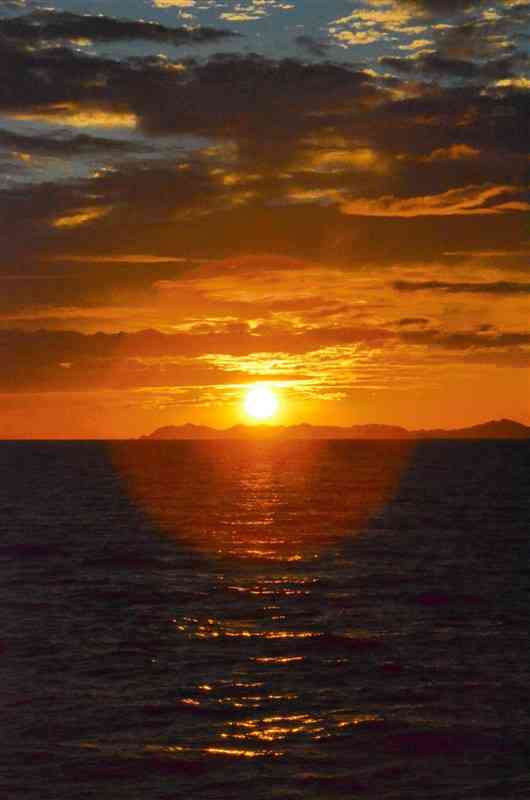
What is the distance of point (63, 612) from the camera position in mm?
40062

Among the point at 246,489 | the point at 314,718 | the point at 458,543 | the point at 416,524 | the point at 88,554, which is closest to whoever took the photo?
the point at 314,718

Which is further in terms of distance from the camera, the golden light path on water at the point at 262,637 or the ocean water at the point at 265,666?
the golden light path on water at the point at 262,637

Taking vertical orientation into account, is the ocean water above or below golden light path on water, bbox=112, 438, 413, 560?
below

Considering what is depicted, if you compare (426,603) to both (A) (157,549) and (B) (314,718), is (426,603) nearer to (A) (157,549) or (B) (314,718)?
(B) (314,718)

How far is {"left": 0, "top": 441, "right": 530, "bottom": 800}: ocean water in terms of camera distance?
890 inches

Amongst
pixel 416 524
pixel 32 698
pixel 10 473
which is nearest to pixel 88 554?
pixel 416 524

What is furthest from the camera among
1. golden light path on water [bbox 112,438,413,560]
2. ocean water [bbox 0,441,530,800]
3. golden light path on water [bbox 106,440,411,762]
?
golden light path on water [bbox 112,438,413,560]

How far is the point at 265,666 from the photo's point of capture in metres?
31.2

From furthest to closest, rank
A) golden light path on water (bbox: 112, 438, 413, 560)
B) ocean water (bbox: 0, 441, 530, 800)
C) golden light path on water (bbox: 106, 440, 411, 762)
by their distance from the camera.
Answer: golden light path on water (bbox: 112, 438, 413, 560) < golden light path on water (bbox: 106, 440, 411, 762) < ocean water (bbox: 0, 441, 530, 800)

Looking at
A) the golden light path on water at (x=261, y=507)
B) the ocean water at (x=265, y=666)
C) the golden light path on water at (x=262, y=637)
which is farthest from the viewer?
the golden light path on water at (x=261, y=507)

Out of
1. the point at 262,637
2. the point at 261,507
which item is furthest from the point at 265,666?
the point at 261,507

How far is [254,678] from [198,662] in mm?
2563

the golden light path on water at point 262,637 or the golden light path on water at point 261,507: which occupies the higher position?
the golden light path on water at point 261,507

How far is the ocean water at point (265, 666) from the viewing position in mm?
22594
